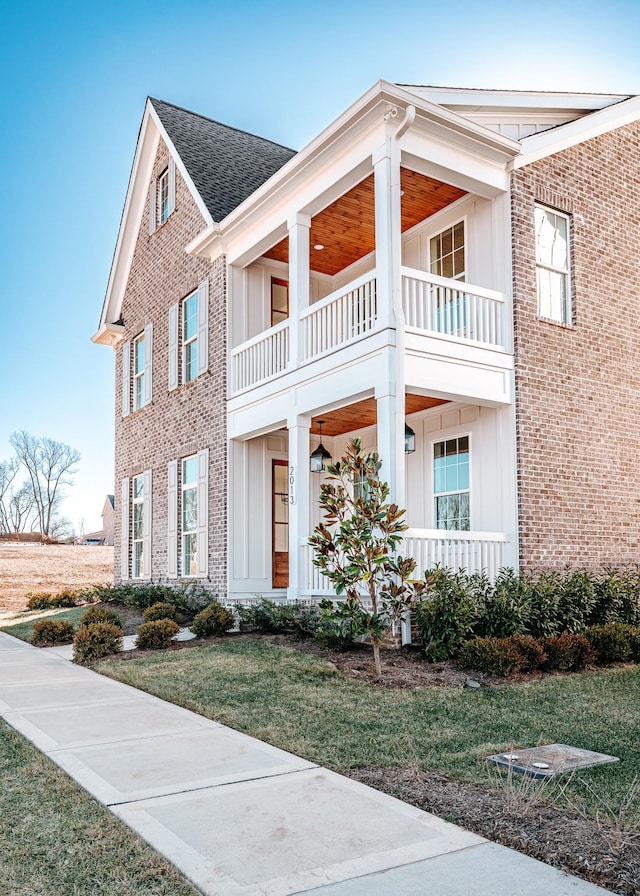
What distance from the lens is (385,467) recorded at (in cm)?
992

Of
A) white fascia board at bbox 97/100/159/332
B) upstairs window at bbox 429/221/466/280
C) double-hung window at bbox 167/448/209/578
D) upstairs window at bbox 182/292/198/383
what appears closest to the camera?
upstairs window at bbox 429/221/466/280

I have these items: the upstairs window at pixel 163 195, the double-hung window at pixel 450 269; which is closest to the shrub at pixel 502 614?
the double-hung window at pixel 450 269

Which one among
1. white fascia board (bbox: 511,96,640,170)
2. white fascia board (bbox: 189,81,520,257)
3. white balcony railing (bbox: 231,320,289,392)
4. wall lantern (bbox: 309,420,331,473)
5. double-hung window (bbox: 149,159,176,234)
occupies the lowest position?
wall lantern (bbox: 309,420,331,473)

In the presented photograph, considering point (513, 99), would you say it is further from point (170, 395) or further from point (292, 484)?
point (170, 395)

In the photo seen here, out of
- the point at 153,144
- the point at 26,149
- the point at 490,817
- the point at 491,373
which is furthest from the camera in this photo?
the point at 26,149

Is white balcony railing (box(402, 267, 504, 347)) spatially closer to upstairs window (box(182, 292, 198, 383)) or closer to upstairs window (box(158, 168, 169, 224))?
upstairs window (box(182, 292, 198, 383))

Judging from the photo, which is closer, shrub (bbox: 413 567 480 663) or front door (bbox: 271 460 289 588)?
shrub (bbox: 413 567 480 663)

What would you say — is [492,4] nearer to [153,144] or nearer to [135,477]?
[153,144]

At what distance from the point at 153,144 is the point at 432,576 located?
1340 centimetres

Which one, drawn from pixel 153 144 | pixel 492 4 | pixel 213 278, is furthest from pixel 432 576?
pixel 153 144

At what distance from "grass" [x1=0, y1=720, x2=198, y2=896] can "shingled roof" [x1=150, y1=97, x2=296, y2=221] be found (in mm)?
11969

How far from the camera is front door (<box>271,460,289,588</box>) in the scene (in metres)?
14.8

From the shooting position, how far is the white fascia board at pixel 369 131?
10055 mm

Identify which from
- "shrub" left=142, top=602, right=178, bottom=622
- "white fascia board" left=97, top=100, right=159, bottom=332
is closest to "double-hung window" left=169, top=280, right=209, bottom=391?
"white fascia board" left=97, top=100, right=159, bottom=332
